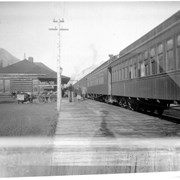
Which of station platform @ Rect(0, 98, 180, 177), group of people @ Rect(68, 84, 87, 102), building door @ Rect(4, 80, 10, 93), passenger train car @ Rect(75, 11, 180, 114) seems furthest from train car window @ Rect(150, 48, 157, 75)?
group of people @ Rect(68, 84, 87, 102)

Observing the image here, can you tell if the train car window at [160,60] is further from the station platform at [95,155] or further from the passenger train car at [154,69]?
the station platform at [95,155]

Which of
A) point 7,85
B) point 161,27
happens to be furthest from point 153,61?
point 7,85

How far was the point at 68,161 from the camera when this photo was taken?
4566mm

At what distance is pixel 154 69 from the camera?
8.91 m

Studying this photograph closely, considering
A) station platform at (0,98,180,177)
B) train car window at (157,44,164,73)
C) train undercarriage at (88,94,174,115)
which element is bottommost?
station platform at (0,98,180,177)

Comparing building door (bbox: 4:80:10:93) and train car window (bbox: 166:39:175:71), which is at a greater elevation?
train car window (bbox: 166:39:175:71)

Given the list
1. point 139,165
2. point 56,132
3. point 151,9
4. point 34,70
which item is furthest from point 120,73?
point 34,70

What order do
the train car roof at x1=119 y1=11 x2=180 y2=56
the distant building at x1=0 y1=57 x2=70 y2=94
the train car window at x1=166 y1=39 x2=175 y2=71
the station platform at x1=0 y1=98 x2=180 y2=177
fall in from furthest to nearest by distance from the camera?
the distant building at x1=0 y1=57 x2=70 y2=94 → the train car window at x1=166 y1=39 x2=175 y2=71 → the train car roof at x1=119 y1=11 x2=180 y2=56 → the station platform at x1=0 y1=98 x2=180 y2=177

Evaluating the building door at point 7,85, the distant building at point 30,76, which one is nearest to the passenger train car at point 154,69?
→ the building door at point 7,85

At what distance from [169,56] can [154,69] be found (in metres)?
1.27

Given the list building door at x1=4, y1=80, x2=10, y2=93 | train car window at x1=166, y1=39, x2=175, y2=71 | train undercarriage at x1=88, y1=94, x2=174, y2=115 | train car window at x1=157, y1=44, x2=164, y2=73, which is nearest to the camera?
train car window at x1=166, y1=39, x2=175, y2=71

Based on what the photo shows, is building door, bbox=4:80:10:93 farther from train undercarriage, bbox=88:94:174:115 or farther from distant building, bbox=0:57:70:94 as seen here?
train undercarriage, bbox=88:94:174:115

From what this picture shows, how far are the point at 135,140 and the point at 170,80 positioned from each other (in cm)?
268

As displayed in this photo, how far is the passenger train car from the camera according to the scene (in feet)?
24.1
